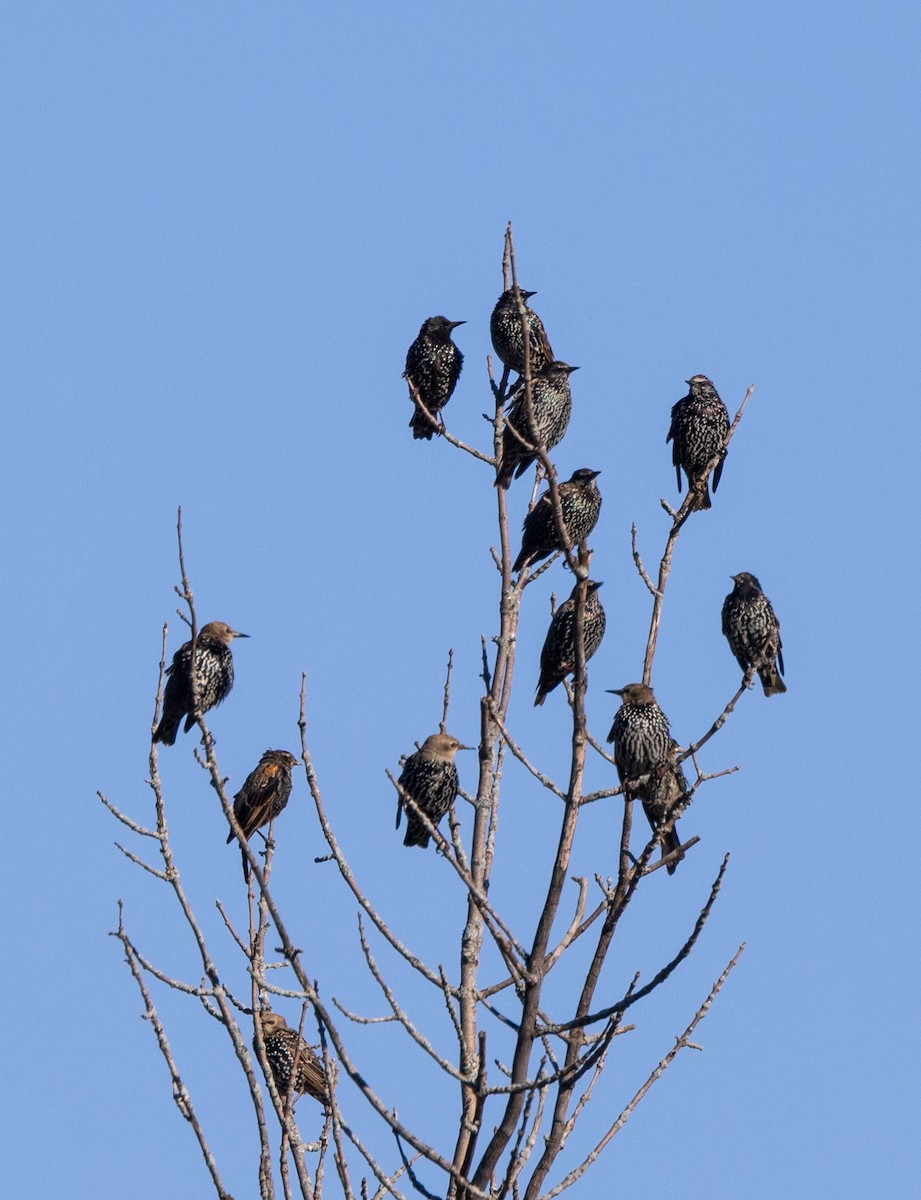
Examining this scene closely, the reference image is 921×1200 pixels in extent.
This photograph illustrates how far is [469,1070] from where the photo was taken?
16.5ft

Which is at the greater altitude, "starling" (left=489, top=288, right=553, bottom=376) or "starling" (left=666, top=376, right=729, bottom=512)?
"starling" (left=489, top=288, right=553, bottom=376)

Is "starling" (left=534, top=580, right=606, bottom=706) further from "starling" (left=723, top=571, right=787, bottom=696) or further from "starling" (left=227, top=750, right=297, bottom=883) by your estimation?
"starling" (left=227, top=750, right=297, bottom=883)

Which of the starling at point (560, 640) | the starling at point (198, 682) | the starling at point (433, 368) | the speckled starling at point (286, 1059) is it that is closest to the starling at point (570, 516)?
Result: the starling at point (560, 640)

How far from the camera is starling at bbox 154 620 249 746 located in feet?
31.6

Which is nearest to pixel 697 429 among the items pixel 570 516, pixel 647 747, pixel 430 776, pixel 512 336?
pixel 570 516

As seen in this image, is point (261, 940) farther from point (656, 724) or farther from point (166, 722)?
point (166, 722)

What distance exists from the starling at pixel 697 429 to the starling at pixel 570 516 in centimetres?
74

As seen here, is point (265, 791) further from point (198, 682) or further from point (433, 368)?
point (433, 368)

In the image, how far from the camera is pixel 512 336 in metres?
10.8

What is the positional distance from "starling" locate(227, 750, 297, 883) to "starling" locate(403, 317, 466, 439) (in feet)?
8.19

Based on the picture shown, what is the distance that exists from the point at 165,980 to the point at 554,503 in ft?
5.87

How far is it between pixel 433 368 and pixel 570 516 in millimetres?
1705

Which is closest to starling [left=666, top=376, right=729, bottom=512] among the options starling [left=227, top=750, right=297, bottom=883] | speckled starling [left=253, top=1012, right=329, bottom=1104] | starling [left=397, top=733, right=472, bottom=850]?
starling [left=397, top=733, right=472, bottom=850]

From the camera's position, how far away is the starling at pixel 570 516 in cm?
1048
